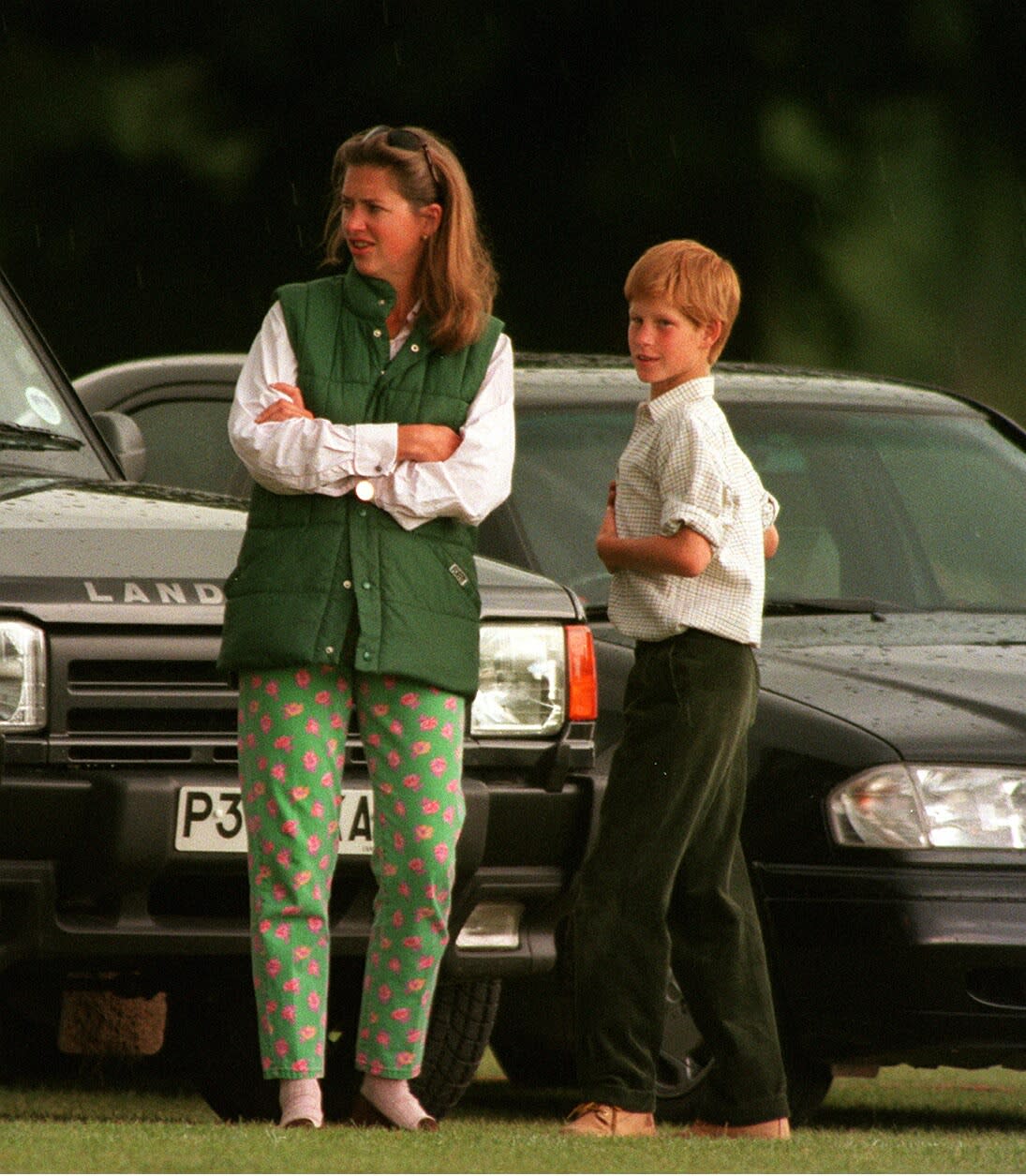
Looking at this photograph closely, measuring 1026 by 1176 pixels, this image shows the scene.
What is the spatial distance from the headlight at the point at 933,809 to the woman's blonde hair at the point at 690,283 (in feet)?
3.30

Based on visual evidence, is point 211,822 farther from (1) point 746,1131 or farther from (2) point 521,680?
(1) point 746,1131

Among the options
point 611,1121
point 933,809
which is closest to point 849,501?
point 933,809

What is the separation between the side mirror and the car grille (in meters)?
1.26

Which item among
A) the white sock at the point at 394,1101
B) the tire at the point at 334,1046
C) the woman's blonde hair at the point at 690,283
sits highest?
the woman's blonde hair at the point at 690,283

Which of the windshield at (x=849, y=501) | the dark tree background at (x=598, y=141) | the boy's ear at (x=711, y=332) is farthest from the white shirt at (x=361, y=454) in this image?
the dark tree background at (x=598, y=141)

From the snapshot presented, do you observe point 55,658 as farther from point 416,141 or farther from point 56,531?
point 416,141

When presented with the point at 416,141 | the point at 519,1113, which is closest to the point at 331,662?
the point at 416,141

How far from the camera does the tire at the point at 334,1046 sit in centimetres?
576

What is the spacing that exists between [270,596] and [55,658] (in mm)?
500

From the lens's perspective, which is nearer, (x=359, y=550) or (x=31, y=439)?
(x=359, y=550)

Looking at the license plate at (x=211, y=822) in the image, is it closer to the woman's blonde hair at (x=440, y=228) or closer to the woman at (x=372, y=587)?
the woman at (x=372, y=587)

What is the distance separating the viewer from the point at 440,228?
201 inches

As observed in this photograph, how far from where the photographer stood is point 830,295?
12625mm

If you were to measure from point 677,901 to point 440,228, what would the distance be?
3.97ft
